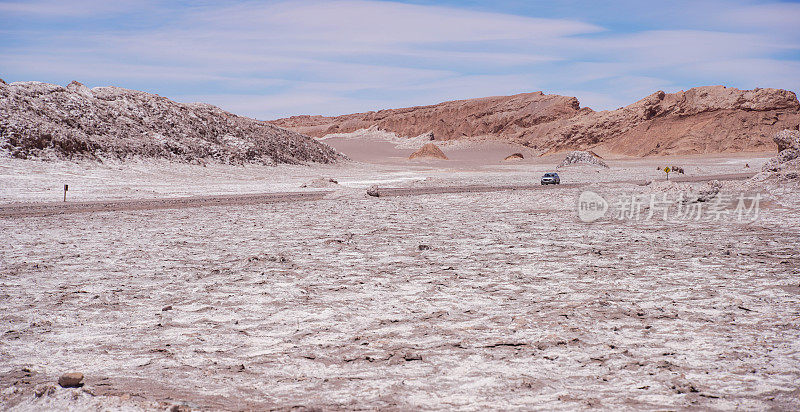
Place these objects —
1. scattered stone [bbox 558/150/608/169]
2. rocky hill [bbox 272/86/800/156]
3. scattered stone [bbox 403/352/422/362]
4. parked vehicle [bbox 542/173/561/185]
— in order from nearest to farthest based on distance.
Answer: scattered stone [bbox 403/352/422/362] → parked vehicle [bbox 542/173/561/185] → scattered stone [bbox 558/150/608/169] → rocky hill [bbox 272/86/800/156]

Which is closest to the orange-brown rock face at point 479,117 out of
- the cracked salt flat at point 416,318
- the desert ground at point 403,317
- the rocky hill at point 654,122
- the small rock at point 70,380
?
the rocky hill at point 654,122

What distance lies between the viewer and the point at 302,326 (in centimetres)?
693

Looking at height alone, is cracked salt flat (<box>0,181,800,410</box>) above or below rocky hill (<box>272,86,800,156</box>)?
below

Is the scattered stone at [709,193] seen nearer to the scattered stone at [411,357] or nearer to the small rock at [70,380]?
the scattered stone at [411,357]

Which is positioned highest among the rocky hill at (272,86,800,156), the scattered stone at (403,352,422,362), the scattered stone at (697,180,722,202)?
the rocky hill at (272,86,800,156)

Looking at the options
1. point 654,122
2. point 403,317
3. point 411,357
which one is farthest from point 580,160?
point 411,357

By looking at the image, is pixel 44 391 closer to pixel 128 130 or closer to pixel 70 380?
pixel 70 380

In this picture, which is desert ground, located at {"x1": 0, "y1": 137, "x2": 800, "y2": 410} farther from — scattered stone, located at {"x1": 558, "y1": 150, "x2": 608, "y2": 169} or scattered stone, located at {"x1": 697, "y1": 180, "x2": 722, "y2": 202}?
scattered stone, located at {"x1": 558, "y1": 150, "x2": 608, "y2": 169}

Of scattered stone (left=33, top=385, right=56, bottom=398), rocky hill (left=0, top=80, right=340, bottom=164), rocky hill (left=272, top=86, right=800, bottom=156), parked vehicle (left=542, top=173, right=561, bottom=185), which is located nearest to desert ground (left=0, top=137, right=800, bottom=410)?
scattered stone (left=33, top=385, right=56, bottom=398)

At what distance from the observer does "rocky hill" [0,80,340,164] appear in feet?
154

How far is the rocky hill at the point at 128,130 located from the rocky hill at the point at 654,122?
185 feet

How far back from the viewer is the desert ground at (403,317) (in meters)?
5.00

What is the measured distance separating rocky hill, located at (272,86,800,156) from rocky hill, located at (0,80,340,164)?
56.3 meters

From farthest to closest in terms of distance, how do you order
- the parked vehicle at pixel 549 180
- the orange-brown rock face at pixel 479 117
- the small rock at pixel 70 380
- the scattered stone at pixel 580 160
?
the orange-brown rock face at pixel 479 117 → the scattered stone at pixel 580 160 → the parked vehicle at pixel 549 180 → the small rock at pixel 70 380
